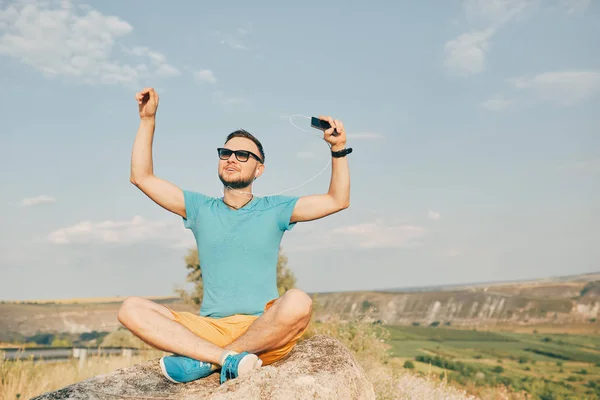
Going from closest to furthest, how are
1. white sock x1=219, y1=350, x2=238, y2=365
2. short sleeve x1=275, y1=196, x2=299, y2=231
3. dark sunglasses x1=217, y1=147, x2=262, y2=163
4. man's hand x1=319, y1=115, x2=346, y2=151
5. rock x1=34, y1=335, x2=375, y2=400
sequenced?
rock x1=34, y1=335, x2=375, y2=400 → white sock x1=219, y1=350, x2=238, y2=365 → man's hand x1=319, y1=115, x2=346, y2=151 → short sleeve x1=275, y1=196, x2=299, y2=231 → dark sunglasses x1=217, y1=147, x2=262, y2=163

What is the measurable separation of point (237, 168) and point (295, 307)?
5.22 ft

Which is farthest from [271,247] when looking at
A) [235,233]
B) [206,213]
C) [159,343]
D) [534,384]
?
[534,384]

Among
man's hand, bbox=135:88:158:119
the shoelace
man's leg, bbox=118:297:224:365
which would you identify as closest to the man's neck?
man's hand, bbox=135:88:158:119

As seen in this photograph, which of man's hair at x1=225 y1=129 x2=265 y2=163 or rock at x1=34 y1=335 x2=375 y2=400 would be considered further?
man's hair at x1=225 y1=129 x2=265 y2=163

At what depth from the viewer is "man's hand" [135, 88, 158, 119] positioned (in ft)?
17.0

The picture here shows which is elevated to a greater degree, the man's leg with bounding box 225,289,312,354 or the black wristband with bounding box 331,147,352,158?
the black wristband with bounding box 331,147,352,158

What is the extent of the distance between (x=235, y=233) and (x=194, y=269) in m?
13.6

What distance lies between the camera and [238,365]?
3.97m

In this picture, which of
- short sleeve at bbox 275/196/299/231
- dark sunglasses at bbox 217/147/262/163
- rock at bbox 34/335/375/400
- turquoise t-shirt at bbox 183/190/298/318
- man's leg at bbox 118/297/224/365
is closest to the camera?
rock at bbox 34/335/375/400

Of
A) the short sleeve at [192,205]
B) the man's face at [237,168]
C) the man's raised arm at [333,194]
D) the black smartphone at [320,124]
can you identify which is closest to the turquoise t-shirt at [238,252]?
the short sleeve at [192,205]

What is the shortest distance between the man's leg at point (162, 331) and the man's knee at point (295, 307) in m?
0.60

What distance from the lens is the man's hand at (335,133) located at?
4.92 m

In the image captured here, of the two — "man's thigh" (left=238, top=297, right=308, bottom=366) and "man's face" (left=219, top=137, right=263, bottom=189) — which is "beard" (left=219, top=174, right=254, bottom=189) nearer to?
"man's face" (left=219, top=137, right=263, bottom=189)

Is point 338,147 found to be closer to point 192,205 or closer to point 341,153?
point 341,153
